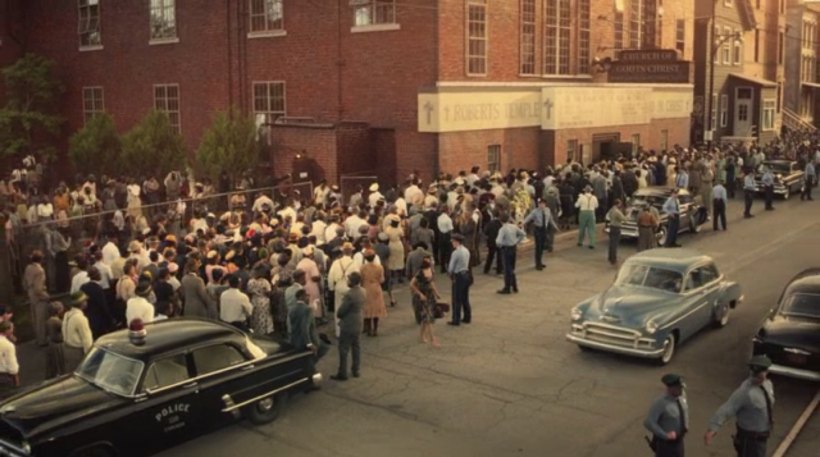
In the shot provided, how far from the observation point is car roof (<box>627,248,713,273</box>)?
15211 millimetres

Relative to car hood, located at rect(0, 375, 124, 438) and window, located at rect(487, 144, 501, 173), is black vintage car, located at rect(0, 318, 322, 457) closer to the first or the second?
car hood, located at rect(0, 375, 124, 438)

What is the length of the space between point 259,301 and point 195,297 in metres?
1.08

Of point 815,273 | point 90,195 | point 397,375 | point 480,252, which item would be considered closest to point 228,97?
point 90,195

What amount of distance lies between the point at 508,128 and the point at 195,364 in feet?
70.8

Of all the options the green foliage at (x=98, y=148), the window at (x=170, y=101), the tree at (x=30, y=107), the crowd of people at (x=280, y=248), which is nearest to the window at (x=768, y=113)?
the crowd of people at (x=280, y=248)

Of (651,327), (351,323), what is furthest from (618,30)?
(351,323)

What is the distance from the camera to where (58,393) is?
1039 cm

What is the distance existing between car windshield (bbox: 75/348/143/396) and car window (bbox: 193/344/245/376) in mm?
820

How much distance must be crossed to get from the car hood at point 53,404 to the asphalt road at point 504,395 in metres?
1.45

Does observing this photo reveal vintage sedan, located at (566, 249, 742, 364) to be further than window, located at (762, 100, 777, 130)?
No

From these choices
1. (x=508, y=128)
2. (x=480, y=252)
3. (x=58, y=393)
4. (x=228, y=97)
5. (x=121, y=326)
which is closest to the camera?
(x=58, y=393)

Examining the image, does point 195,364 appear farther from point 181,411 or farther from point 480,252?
point 480,252

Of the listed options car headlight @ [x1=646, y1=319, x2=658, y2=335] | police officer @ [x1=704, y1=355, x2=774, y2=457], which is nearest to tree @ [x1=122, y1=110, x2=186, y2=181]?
car headlight @ [x1=646, y1=319, x2=658, y2=335]

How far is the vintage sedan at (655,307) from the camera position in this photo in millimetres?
13828
